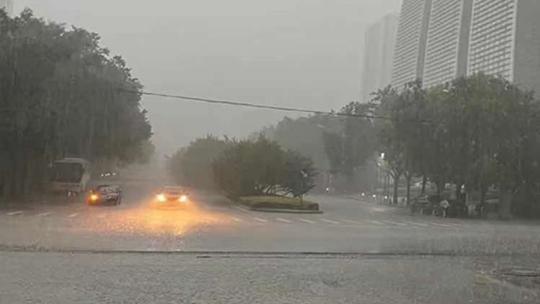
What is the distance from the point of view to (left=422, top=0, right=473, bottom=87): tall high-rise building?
5516 centimetres

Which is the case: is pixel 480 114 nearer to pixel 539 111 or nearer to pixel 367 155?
pixel 539 111

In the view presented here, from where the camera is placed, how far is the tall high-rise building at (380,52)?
289 feet

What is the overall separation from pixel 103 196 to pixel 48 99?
768 centimetres

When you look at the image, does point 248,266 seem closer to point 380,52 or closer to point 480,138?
point 480,138

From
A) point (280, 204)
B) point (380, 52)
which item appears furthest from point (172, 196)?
point (380, 52)

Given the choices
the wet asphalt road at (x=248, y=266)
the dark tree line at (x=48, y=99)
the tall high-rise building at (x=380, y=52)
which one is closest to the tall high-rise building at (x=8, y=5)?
the dark tree line at (x=48, y=99)

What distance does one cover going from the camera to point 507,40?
1822 inches

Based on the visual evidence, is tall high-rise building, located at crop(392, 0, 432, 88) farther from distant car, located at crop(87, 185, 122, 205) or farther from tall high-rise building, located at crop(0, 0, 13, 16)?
tall high-rise building, located at crop(0, 0, 13, 16)

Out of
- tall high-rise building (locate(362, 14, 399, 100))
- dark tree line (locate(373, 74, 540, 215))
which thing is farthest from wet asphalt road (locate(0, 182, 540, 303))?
tall high-rise building (locate(362, 14, 399, 100))

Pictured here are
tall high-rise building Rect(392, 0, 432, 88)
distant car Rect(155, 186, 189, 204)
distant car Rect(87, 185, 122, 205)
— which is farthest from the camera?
tall high-rise building Rect(392, 0, 432, 88)

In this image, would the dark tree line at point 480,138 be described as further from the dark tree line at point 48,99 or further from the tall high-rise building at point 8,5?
the tall high-rise building at point 8,5

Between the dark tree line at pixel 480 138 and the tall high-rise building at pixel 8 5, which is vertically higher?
the tall high-rise building at pixel 8 5

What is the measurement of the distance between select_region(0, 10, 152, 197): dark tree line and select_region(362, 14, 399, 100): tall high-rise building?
37.8 meters

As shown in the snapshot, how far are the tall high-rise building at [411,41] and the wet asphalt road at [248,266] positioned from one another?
42.9 metres
